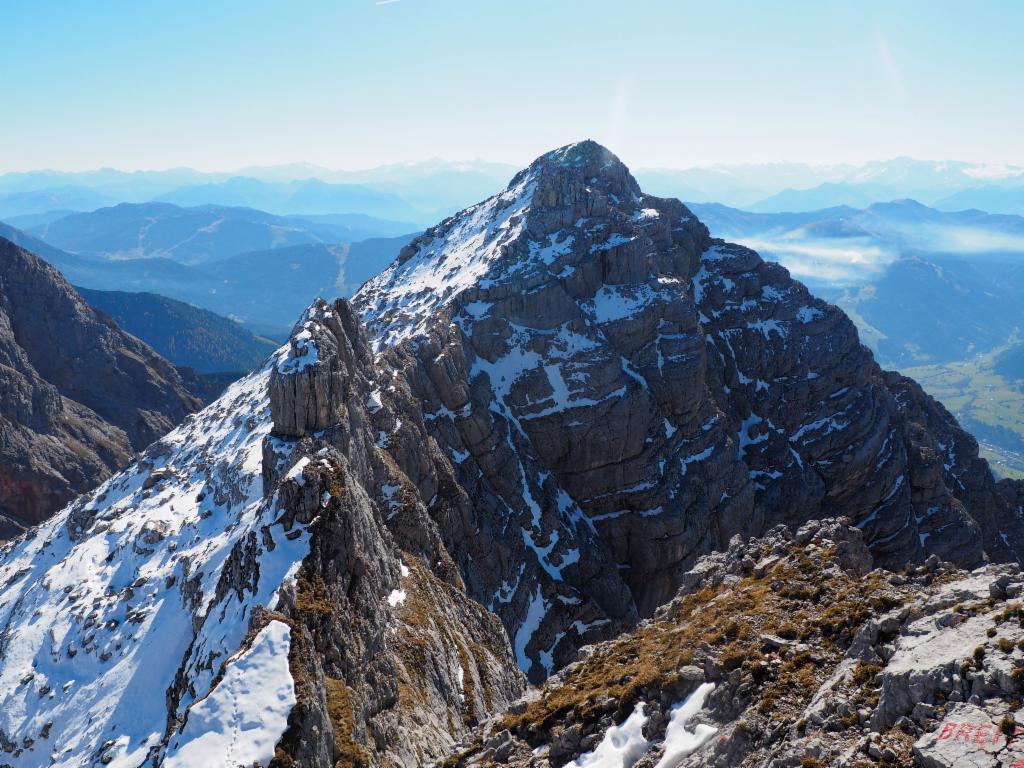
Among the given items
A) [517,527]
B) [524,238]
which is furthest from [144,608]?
[524,238]

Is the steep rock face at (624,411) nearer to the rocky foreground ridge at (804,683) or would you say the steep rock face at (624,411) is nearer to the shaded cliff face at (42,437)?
the rocky foreground ridge at (804,683)

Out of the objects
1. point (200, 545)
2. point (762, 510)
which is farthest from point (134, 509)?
point (762, 510)

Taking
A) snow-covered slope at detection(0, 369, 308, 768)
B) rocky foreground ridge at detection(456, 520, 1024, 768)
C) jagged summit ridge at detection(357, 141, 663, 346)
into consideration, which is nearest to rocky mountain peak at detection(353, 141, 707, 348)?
jagged summit ridge at detection(357, 141, 663, 346)

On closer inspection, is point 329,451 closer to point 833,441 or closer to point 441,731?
point 441,731

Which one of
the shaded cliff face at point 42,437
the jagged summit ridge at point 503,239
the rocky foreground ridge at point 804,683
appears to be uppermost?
the jagged summit ridge at point 503,239

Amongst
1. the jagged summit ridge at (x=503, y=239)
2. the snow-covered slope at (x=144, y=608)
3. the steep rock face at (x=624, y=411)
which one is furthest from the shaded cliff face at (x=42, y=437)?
the jagged summit ridge at (x=503, y=239)

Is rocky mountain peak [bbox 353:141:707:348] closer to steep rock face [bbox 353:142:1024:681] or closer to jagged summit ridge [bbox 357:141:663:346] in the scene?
jagged summit ridge [bbox 357:141:663:346]
